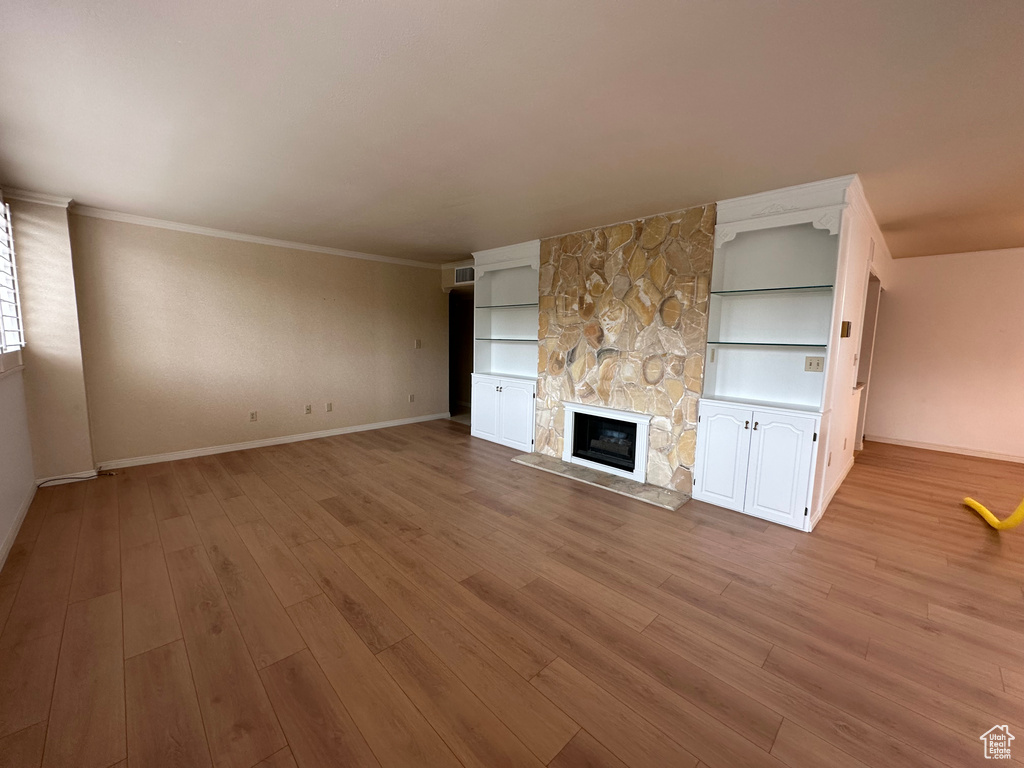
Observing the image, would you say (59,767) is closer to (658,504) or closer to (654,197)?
(658,504)

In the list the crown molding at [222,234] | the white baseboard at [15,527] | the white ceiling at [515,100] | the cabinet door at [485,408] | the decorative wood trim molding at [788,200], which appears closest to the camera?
the white ceiling at [515,100]

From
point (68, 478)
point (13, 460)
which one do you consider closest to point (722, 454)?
point (13, 460)

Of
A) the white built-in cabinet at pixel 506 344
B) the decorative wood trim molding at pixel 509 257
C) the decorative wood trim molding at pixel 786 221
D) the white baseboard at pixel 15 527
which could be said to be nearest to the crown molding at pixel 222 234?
the decorative wood trim molding at pixel 509 257

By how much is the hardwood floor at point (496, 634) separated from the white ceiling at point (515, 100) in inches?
98.4

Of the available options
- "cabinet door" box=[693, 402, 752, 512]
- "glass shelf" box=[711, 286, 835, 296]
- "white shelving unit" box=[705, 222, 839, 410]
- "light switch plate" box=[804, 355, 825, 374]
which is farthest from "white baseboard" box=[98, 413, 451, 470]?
"light switch plate" box=[804, 355, 825, 374]

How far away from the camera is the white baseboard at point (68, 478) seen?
3.62 metres

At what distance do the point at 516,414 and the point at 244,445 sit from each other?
130 inches

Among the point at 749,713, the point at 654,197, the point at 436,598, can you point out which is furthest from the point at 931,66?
the point at 436,598

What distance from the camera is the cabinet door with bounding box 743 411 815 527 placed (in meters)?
3.04

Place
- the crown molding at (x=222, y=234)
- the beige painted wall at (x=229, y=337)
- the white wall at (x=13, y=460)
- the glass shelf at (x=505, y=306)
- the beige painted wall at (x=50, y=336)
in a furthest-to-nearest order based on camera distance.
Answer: the glass shelf at (x=505, y=306) → the beige painted wall at (x=229, y=337) → the crown molding at (x=222, y=234) → the beige painted wall at (x=50, y=336) → the white wall at (x=13, y=460)

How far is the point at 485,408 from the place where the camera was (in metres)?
5.55

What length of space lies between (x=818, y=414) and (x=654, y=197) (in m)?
2.05

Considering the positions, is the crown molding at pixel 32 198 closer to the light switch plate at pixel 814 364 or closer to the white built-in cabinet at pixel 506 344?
the white built-in cabinet at pixel 506 344

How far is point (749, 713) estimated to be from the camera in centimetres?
157
